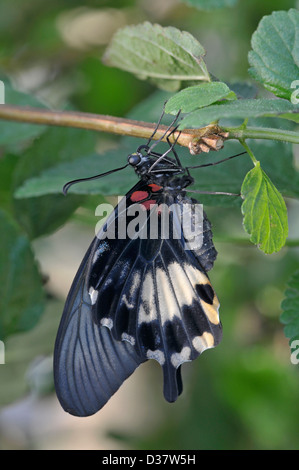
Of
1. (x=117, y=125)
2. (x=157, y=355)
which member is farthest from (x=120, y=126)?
(x=157, y=355)

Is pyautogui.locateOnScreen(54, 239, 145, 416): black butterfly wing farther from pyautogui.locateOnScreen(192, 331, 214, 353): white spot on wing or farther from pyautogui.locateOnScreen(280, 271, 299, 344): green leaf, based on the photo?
pyautogui.locateOnScreen(280, 271, 299, 344): green leaf

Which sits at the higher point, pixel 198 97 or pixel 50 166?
pixel 50 166

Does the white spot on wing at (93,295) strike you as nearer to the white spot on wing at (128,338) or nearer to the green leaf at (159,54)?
the white spot on wing at (128,338)

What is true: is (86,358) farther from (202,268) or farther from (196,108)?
(196,108)

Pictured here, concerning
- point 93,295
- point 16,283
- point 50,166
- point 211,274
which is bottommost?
point 93,295

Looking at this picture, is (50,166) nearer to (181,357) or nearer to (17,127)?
(17,127)
